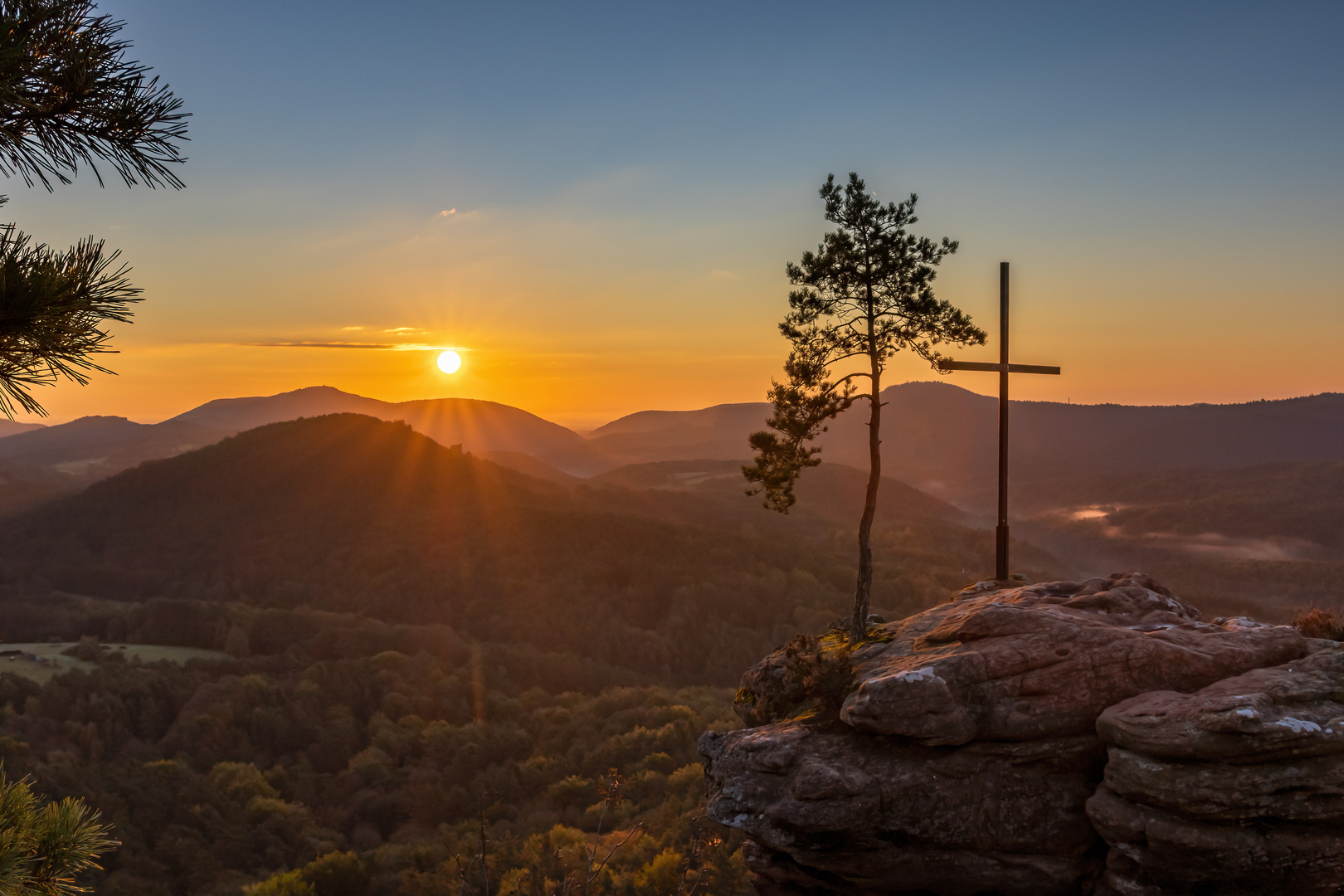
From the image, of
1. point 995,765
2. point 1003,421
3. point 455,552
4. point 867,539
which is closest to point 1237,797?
point 995,765

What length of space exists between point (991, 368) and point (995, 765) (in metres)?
7.81

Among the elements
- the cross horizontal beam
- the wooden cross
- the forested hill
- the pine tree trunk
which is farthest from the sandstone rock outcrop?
the forested hill

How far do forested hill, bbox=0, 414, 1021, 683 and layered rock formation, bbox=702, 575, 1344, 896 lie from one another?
79.0 m

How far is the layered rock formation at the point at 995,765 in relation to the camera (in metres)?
9.81

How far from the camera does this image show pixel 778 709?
13.3 metres

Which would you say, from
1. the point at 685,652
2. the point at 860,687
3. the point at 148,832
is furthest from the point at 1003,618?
the point at 685,652

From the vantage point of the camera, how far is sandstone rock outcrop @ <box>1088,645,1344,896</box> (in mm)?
8656

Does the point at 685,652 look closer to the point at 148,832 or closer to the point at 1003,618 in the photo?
the point at 148,832

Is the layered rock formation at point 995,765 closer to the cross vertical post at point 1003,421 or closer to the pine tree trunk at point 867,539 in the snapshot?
the pine tree trunk at point 867,539

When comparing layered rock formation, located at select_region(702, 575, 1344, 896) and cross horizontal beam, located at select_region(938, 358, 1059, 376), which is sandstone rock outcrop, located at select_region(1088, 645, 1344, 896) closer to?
layered rock formation, located at select_region(702, 575, 1344, 896)

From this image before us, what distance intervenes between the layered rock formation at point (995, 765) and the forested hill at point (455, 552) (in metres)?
79.0

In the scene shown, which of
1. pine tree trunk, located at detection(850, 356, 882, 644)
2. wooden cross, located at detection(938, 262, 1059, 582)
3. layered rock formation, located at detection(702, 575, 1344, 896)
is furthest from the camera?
wooden cross, located at detection(938, 262, 1059, 582)

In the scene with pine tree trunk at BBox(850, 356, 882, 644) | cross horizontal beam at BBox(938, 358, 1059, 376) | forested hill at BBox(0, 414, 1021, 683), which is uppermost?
cross horizontal beam at BBox(938, 358, 1059, 376)

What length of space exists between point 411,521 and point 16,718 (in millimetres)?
70598
